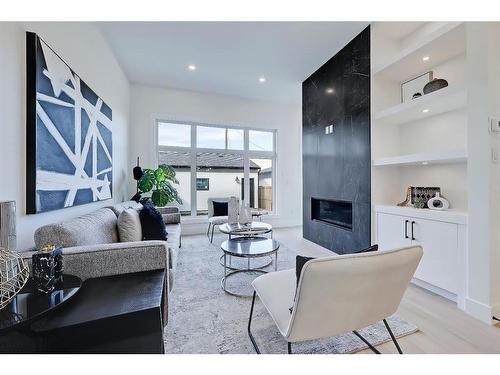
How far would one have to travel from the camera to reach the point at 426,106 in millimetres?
2398

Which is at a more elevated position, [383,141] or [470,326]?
[383,141]

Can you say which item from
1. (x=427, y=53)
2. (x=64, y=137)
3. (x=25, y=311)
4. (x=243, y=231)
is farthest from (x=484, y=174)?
(x=64, y=137)

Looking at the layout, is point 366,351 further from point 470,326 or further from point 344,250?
point 344,250

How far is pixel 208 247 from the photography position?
12.3ft

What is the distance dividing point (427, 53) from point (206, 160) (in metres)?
4.00

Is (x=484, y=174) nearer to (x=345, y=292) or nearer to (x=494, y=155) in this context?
(x=494, y=155)

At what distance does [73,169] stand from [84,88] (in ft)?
2.85

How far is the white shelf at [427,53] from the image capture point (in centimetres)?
211

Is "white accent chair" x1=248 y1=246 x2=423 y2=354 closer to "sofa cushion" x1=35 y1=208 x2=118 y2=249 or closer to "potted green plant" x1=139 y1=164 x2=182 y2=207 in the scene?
"sofa cushion" x1=35 y1=208 x2=118 y2=249

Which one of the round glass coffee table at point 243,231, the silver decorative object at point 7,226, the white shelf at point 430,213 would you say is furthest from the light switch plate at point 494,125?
the silver decorative object at point 7,226

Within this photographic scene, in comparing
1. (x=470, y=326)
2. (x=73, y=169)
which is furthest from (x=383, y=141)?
(x=73, y=169)

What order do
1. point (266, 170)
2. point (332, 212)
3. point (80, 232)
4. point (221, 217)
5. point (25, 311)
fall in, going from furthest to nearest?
point (266, 170) → point (221, 217) → point (332, 212) → point (80, 232) → point (25, 311)

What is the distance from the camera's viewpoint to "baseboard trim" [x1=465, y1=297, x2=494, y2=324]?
1738 mm

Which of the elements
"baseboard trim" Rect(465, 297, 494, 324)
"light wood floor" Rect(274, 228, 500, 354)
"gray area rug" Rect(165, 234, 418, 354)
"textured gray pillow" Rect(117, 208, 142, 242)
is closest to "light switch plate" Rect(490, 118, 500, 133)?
"baseboard trim" Rect(465, 297, 494, 324)
